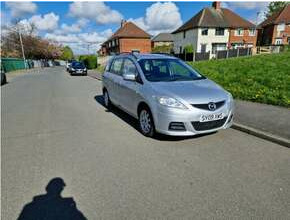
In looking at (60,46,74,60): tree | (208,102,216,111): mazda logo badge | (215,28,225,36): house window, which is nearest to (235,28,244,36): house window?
(215,28,225,36): house window

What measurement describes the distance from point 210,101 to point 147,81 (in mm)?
1414

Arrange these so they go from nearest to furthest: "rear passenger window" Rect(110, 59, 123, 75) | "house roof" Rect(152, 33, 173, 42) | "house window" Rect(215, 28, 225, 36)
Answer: "rear passenger window" Rect(110, 59, 123, 75) < "house window" Rect(215, 28, 225, 36) < "house roof" Rect(152, 33, 173, 42)

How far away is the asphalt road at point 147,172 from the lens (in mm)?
2629

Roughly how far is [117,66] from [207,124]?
3.60 m

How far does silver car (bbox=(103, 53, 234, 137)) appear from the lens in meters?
4.13

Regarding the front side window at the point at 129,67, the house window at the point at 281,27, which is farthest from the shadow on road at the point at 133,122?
the house window at the point at 281,27

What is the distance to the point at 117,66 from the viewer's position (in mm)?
6785

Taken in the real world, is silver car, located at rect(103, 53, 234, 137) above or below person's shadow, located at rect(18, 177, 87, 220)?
above

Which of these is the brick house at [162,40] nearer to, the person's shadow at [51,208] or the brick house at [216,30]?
the brick house at [216,30]

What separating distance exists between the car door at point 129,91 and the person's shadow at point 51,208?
8.95 feet

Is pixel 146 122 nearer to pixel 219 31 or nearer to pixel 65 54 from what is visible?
pixel 219 31

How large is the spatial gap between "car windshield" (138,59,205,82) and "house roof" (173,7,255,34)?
3664 cm

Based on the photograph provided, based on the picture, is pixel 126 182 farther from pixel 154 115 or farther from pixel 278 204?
pixel 278 204

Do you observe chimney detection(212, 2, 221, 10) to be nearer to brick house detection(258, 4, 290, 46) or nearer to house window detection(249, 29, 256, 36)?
house window detection(249, 29, 256, 36)
